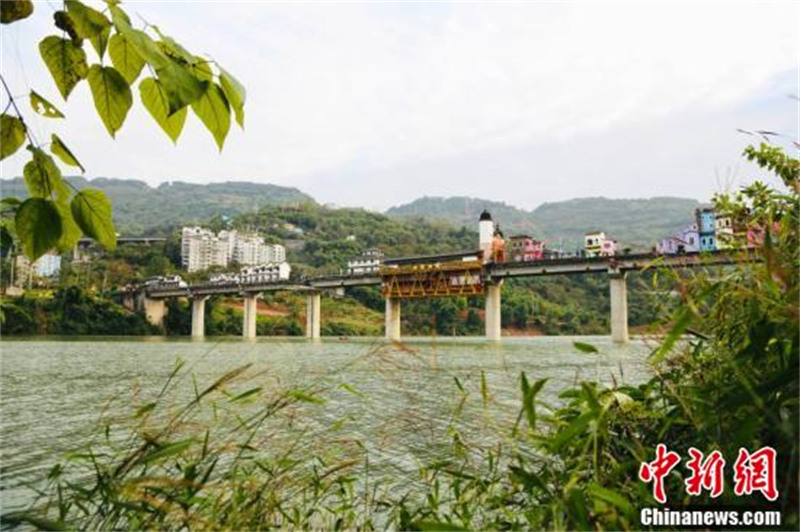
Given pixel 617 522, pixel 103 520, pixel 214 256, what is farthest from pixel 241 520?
pixel 214 256

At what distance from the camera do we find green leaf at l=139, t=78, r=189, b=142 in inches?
→ 40.1

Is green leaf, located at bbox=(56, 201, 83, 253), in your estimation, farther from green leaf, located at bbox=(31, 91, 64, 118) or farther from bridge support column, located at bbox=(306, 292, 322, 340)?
bridge support column, located at bbox=(306, 292, 322, 340)

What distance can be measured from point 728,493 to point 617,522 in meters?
0.41

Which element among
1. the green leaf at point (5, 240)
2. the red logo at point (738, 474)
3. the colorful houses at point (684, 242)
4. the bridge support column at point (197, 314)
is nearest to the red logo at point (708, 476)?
the red logo at point (738, 474)

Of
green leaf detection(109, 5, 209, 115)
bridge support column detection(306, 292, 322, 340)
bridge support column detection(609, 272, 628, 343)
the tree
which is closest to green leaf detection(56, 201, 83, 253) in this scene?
the tree

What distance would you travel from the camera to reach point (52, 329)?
60.9 meters

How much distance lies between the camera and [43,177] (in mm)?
1135

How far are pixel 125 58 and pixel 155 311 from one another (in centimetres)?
7833

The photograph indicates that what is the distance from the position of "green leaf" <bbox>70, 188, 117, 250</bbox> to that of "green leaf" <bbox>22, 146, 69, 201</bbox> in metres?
0.05

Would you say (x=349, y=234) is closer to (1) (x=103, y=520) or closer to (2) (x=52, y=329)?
(2) (x=52, y=329)

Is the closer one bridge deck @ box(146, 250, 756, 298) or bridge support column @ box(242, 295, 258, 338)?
bridge deck @ box(146, 250, 756, 298)

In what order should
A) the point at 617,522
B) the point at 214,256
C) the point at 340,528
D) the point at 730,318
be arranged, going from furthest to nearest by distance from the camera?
the point at 214,256 < the point at 340,528 < the point at 730,318 < the point at 617,522

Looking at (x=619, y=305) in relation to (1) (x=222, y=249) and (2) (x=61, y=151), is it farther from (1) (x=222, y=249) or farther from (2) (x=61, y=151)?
(1) (x=222, y=249)

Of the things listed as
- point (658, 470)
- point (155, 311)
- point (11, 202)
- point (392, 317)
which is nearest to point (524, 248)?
point (392, 317)
